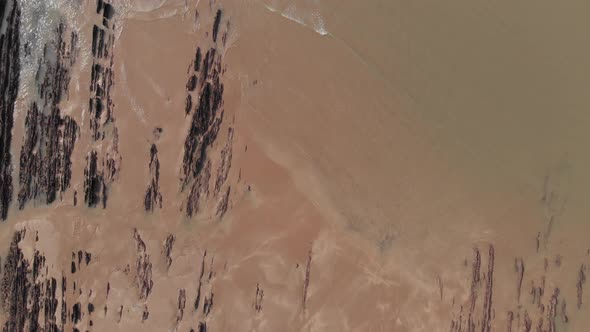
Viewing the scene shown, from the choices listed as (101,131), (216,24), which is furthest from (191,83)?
(101,131)

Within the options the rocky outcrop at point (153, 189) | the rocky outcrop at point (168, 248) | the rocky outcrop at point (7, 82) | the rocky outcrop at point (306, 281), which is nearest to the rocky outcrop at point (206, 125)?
the rocky outcrop at point (153, 189)

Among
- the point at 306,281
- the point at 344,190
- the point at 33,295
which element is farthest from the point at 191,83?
the point at 33,295

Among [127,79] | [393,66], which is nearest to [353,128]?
[393,66]

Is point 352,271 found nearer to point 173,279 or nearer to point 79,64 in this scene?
point 173,279

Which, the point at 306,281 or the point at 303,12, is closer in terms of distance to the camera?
the point at 306,281

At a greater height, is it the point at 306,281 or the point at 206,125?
the point at 206,125

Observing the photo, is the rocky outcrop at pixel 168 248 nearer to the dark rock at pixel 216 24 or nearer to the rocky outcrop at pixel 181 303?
the rocky outcrop at pixel 181 303

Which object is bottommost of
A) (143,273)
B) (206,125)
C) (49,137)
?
(143,273)

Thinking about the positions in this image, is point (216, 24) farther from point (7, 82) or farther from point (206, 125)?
point (7, 82)
